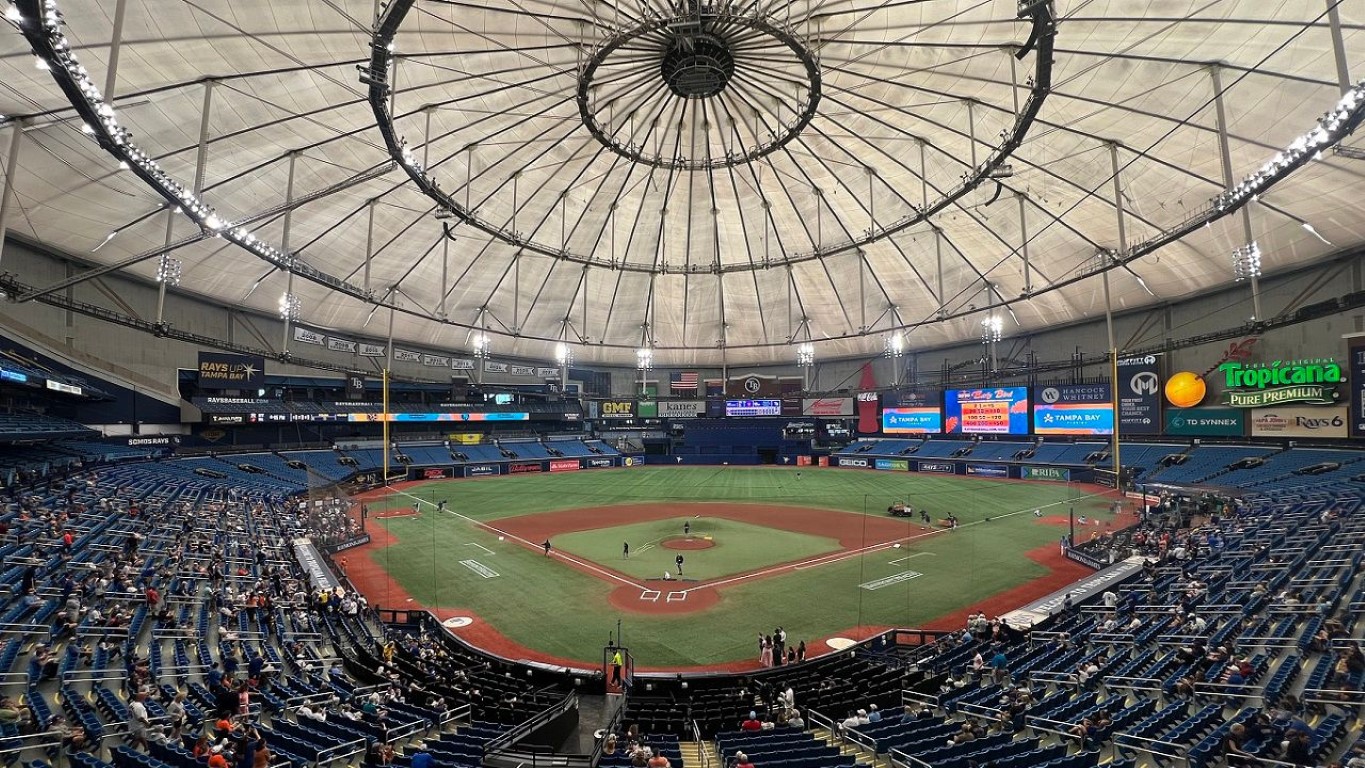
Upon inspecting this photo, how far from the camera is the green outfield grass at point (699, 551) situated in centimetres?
3308

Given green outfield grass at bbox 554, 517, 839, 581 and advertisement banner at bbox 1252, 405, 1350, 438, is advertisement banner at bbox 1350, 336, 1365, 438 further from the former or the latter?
green outfield grass at bbox 554, 517, 839, 581

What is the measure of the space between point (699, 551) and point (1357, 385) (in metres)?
48.2

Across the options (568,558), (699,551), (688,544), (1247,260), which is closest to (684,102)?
(688,544)

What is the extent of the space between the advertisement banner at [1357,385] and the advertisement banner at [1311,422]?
757mm

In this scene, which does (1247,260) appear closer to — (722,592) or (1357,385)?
(1357,385)

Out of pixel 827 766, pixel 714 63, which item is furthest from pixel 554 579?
pixel 714 63

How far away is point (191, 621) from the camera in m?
19.7

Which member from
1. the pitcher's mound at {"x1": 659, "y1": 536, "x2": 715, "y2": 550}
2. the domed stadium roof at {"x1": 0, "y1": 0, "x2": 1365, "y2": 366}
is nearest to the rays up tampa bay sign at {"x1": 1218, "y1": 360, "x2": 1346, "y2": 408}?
the domed stadium roof at {"x1": 0, "y1": 0, "x2": 1365, "y2": 366}

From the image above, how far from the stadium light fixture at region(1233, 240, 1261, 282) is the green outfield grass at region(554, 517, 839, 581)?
31639mm

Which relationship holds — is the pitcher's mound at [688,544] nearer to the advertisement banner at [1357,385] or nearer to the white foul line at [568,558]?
the white foul line at [568,558]

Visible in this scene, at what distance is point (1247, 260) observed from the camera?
131ft

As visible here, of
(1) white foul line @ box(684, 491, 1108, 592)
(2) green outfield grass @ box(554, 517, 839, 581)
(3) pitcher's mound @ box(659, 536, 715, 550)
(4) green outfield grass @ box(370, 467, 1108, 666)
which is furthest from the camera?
(3) pitcher's mound @ box(659, 536, 715, 550)

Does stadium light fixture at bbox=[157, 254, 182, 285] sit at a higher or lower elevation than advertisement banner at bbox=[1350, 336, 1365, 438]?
higher

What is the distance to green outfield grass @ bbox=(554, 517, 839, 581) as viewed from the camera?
3308cm
